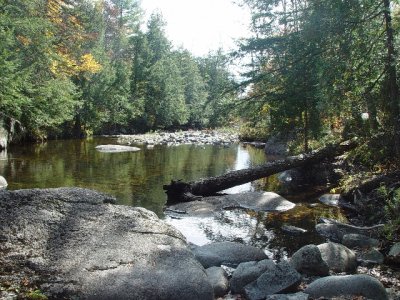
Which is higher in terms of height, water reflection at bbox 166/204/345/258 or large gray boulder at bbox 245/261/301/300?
large gray boulder at bbox 245/261/301/300

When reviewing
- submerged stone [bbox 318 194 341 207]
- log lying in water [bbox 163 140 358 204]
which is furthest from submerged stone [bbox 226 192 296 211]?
submerged stone [bbox 318 194 341 207]

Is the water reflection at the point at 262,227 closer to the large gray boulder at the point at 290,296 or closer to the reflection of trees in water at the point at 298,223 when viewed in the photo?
the reflection of trees in water at the point at 298,223

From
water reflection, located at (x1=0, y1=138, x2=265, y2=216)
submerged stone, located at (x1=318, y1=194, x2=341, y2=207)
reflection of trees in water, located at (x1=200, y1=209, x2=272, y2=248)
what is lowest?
reflection of trees in water, located at (x1=200, y1=209, x2=272, y2=248)

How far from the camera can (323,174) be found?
14164mm

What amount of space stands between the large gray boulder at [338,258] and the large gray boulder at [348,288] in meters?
1.00

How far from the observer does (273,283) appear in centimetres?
505

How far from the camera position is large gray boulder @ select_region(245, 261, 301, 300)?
16.2 ft

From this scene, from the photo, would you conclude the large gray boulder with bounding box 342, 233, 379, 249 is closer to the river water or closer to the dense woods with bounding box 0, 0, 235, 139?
the river water

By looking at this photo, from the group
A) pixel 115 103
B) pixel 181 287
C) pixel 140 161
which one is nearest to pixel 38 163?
pixel 140 161

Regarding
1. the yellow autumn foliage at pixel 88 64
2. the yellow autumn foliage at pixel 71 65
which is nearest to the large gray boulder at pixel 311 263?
the yellow autumn foliage at pixel 71 65

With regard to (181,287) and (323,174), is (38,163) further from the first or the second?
(181,287)

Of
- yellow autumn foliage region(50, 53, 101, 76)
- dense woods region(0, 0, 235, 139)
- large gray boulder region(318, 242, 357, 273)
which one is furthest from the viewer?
yellow autumn foliage region(50, 53, 101, 76)

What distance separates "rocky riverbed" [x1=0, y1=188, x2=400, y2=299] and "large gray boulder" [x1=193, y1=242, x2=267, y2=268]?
0.06ft

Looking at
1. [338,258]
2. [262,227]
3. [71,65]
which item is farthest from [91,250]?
[71,65]
